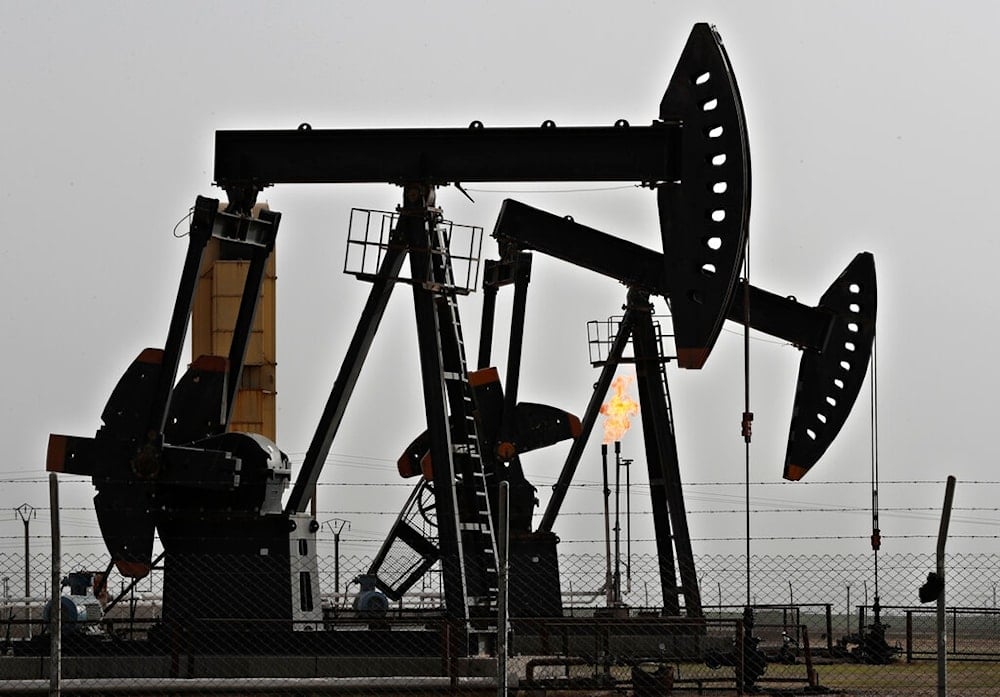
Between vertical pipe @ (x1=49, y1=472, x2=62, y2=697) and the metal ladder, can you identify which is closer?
vertical pipe @ (x1=49, y1=472, x2=62, y2=697)

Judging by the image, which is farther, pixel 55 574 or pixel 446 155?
pixel 446 155

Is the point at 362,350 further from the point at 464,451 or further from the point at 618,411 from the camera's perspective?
the point at 618,411

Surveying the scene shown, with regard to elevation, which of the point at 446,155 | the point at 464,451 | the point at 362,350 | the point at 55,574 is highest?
the point at 446,155

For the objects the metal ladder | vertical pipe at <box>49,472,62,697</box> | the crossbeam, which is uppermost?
the crossbeam

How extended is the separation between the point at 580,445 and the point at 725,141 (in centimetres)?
832

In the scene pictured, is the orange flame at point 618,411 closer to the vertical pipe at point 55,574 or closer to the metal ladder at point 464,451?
the metal ladder at point 464,451

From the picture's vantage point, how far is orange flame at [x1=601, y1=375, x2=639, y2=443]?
2502cm

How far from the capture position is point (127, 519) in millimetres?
15898

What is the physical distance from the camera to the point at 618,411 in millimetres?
25094

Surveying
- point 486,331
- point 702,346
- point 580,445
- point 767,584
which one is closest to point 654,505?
point 580,445

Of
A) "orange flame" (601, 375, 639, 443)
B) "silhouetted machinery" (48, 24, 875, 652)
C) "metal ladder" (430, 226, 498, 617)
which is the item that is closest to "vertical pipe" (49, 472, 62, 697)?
"silhouetted machinery" (48, 24, 875, 652)

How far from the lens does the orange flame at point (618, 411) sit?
2502cm

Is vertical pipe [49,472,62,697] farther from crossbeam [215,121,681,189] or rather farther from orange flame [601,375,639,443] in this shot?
orange flame [601,375,639,443]

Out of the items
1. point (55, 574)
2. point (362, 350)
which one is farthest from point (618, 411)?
point (55, 574)
